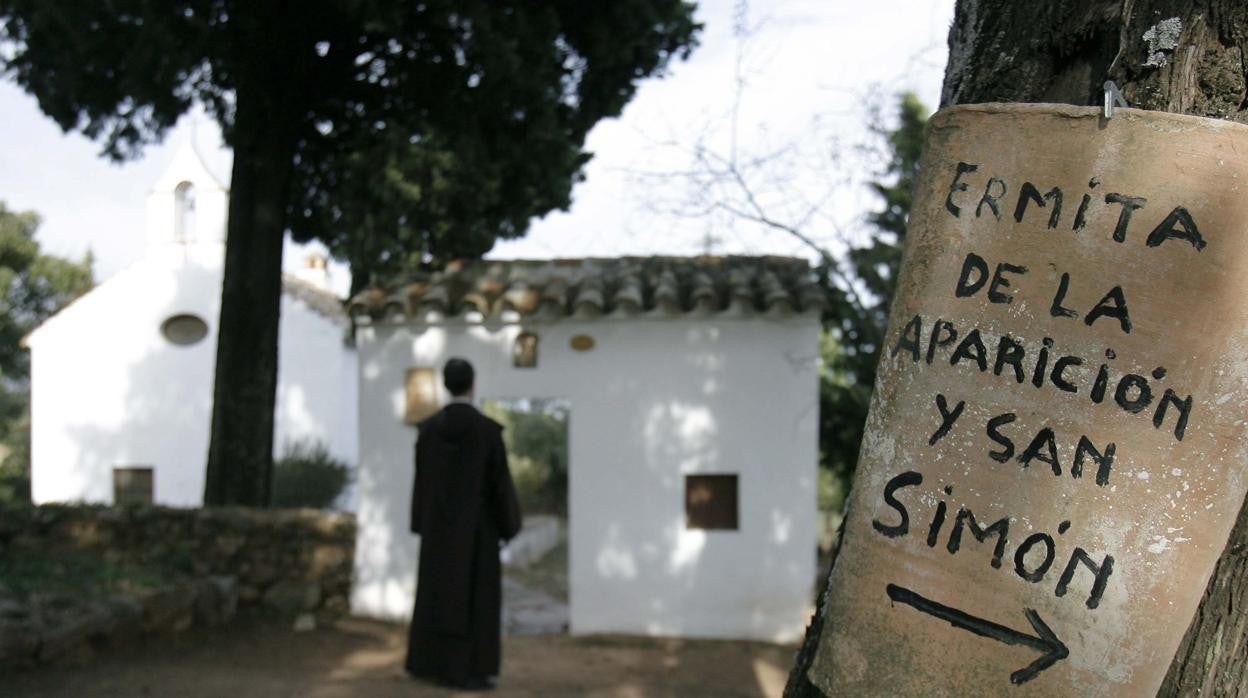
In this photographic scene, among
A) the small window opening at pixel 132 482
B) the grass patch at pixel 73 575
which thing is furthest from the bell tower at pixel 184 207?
the grass patch at pixel 73 575

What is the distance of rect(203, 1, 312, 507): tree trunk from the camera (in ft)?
27.5

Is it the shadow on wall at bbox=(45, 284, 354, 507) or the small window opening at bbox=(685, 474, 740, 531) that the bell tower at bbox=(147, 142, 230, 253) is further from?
the small window opening at bbox=(685, 474, 740, 531)

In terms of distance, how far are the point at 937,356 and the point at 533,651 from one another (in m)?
6.56

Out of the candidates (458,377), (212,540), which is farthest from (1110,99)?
(212,540)

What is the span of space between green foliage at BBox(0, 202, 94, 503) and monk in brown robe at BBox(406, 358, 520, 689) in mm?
18604

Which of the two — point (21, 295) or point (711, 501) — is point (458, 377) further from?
point (21, 295)

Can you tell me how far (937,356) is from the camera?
1604mm

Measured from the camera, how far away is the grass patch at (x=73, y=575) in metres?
6.30

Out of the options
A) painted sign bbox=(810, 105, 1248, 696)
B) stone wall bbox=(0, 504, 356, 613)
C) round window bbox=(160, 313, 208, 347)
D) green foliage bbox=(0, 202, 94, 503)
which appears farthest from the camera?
green foliage bbox=(0, 202, 94, 503)

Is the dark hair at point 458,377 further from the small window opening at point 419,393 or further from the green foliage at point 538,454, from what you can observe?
the green foliage at point 538,454

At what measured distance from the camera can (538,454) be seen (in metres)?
20.0

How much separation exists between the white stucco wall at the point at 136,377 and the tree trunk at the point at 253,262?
9557mm

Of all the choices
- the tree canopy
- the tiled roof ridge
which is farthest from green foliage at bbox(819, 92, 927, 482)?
the tree canopy

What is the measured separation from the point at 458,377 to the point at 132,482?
14.1 meters
